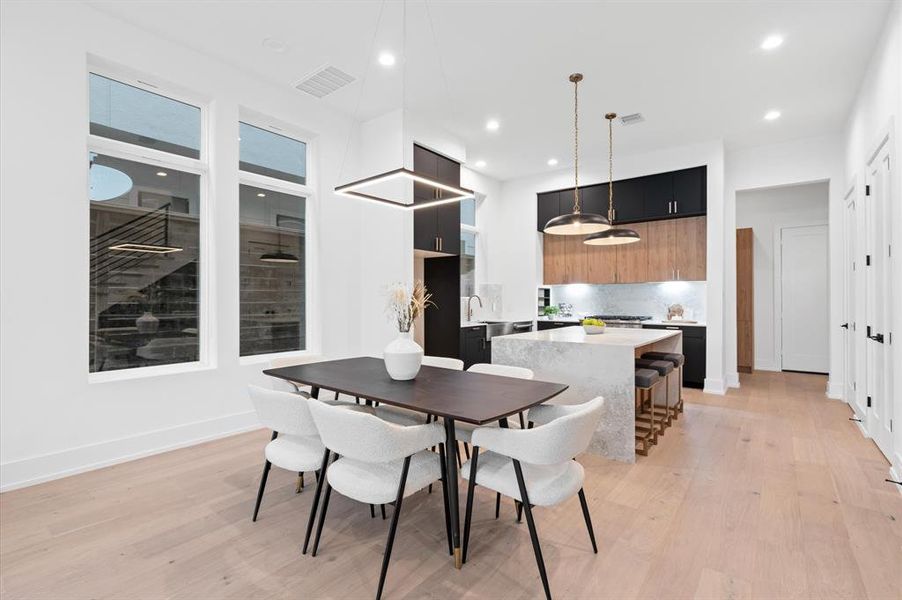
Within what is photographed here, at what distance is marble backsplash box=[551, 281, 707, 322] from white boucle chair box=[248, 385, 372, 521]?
5649 millimetres

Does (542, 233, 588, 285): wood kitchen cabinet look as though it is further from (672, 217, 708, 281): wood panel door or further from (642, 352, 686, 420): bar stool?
(642, 352, 686, 420): bar stool

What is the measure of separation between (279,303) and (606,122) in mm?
4230

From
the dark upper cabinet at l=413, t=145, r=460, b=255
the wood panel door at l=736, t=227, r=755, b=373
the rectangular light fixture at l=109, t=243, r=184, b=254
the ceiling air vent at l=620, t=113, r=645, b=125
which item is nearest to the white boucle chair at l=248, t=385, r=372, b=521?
the rectangular light fixture at l=109, t=243, r=184, b=254

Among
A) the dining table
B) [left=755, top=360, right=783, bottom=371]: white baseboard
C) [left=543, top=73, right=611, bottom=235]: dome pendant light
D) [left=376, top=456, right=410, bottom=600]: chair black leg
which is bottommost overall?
[left=755, top=360, right=783, bottom=371]: white baseboard

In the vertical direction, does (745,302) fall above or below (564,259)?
below

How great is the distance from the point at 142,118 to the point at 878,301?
618cm

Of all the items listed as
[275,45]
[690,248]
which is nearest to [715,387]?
[690,248]

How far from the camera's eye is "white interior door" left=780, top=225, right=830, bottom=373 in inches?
281

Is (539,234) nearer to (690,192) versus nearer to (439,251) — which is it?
(690,192)

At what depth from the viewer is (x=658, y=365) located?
3.97 meters

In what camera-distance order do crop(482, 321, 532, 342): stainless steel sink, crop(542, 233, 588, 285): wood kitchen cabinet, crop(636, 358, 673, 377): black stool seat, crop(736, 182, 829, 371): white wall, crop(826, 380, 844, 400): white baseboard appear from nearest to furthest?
crop(636, 358, 673, 377): black stool seat, crop(826, 380, 844, 400): white baseboard, crop(482, 321, 532, 342): stainless steel sink, crop(542, 233, 588, 285): wood kitchen cabinet, crop(736, 182, 829, 371): white wall

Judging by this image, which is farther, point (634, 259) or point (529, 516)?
point (634, 259)

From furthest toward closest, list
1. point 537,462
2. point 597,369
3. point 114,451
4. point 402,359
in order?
point 597,369
point 114,451
point 402,359
point 537,462

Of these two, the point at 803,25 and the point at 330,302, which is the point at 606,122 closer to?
the point at 803,25
